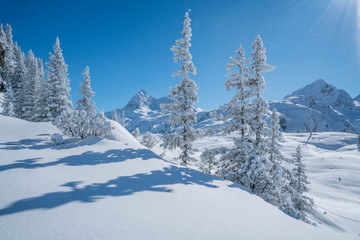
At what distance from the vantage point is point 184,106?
13.1m

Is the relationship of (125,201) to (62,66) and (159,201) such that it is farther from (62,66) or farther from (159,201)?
(62,66)

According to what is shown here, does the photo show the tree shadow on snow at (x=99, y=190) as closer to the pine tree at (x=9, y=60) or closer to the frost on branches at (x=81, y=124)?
the frost on branches at (x=81, y=124)

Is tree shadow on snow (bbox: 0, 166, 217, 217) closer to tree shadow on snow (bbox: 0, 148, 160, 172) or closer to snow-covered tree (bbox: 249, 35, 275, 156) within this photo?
tree shadow on snow (bbox: 0, 148, 160, 172)

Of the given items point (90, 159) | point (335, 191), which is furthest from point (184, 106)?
point (335, 191)

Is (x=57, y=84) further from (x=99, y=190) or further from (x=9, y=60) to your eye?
(x=9, y=60)

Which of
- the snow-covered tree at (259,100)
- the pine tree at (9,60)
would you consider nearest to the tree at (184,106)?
the snow-covered tree at (259,100)

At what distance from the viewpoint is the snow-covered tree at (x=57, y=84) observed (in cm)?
Result: 2134

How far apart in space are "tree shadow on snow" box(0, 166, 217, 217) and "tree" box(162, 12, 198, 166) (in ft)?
23.0

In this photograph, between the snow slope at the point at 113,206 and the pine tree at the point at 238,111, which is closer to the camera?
the snow slope at the point at 113,206

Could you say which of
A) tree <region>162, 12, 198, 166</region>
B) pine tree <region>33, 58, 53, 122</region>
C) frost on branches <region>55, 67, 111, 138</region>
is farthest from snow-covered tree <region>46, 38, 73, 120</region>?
tree <region>162, 12, 198, 166</region>

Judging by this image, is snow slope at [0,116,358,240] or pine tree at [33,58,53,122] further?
pine tree at [33,58,53,122]

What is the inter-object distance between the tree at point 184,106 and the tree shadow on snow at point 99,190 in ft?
23.0

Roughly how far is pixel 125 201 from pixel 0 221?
1.90 metres

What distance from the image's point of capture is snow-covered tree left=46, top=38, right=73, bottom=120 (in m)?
21.3
